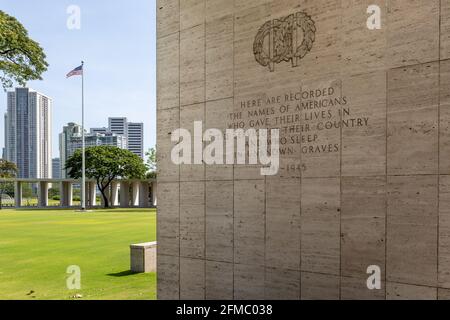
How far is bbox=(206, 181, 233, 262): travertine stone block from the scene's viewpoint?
384 inches

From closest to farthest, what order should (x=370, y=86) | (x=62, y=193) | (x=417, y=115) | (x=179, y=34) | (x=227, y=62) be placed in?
(x=417, y=115)
(x=370, y=86)
(x=227, y=62)
(x=179, y=34)
(x=62, y=193)

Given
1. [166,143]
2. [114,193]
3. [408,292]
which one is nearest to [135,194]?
[114,193]

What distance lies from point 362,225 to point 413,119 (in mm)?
2080

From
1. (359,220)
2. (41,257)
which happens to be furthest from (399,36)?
(41,257)

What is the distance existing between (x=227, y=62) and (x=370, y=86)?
3.62m

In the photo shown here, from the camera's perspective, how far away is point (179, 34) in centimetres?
1112

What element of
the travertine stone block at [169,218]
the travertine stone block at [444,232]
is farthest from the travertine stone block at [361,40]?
the travertine stone block at [169,218]

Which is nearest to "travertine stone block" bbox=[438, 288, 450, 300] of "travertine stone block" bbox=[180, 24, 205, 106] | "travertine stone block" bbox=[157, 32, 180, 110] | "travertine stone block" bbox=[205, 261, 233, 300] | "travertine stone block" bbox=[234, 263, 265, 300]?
"travertine stone block" bbox=[234, 263, 265, 300]

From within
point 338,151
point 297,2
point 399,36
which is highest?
point 297,2

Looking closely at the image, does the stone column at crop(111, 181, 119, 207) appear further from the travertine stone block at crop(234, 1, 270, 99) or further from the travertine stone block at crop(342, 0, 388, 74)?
the travertine stone block at crop(342, 0, 388, 74)

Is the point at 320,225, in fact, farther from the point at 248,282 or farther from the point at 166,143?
the point at 166,143

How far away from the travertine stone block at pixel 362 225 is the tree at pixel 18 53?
22279mm

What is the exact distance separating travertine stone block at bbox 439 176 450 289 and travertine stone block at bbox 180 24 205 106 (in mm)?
5834
